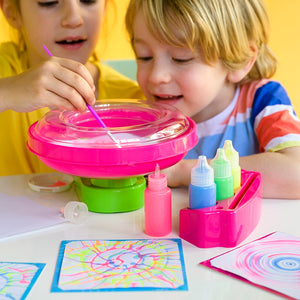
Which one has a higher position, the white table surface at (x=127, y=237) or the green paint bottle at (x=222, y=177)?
the green paint bottle at (x=222, y=177)

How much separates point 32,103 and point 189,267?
17.2 inches

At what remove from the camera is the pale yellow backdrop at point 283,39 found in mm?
2531

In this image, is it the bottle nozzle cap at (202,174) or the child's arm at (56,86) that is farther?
the child's arm at (56,86)

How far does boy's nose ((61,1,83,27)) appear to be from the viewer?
1.22m

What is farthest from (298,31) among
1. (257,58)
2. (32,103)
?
(32,103)

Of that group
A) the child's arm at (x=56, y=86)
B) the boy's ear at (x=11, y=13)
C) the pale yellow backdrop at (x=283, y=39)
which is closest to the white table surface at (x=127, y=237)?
the child's arm at (x=56, y=86)

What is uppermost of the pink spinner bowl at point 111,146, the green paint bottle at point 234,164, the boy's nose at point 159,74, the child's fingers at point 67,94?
the child's fingers at point 67,94

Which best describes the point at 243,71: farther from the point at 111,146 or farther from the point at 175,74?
the point at 111,146

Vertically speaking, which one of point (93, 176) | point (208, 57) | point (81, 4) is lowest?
point (93, 176)

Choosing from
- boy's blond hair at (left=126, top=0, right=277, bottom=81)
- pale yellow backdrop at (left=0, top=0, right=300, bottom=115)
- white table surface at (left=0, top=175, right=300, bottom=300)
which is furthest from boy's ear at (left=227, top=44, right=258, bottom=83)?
pale yellow backdrop at (left=0, top=0, right=300, bottom=115)

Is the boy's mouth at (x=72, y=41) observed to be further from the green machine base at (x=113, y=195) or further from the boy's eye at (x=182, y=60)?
the green machine base at (x=113, y=195)

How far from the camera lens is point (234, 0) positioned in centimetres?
114

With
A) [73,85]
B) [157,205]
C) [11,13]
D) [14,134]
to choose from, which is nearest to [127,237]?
[157,205]

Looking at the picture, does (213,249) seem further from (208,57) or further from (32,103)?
(208,57)
